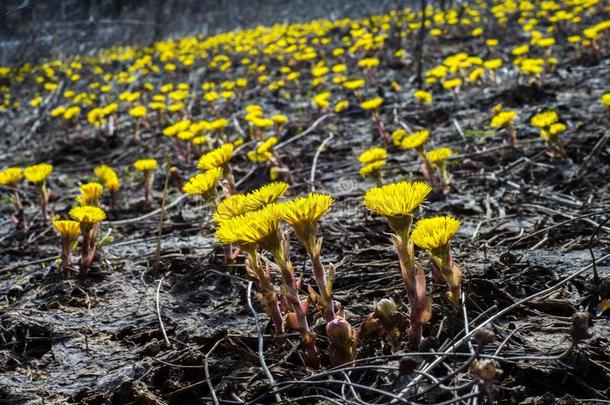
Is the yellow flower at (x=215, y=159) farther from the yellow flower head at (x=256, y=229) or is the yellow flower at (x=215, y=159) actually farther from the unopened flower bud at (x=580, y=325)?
the unopened flower bud at (x=580, y=325)

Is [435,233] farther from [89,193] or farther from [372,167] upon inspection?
[89,193]

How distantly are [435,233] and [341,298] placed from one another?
64 cm

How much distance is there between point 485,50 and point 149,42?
10.3 m

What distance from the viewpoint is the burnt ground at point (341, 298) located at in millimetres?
1546

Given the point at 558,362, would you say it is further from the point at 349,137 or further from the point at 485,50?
the point at 485,50

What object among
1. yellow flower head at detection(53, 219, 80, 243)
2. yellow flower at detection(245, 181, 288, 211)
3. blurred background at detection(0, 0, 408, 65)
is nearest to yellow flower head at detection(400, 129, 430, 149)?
yellow flower at detection(245, 181, 288, 211)

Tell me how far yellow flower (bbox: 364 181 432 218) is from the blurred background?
9757 mm

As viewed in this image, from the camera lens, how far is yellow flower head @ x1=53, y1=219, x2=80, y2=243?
2.56m

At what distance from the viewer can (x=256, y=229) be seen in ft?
4.98

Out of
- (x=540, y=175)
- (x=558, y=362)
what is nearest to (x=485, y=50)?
(x=540, y=175)

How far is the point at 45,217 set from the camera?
3.61m

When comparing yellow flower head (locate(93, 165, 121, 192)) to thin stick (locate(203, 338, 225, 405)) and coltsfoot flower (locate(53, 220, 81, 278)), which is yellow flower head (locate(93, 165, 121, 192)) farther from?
thin stick (locate(203, 338, 225, 405))

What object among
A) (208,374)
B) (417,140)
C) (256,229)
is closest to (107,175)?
(417,140)

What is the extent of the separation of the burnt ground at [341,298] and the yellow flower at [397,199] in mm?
407
